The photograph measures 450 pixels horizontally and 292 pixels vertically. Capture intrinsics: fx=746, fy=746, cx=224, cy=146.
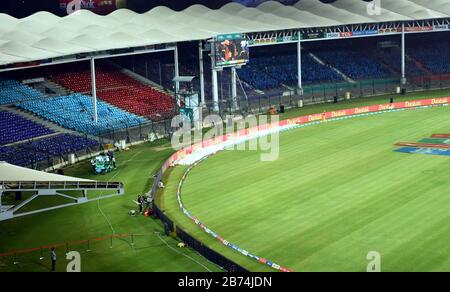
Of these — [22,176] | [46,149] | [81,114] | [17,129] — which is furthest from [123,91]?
[22,176]

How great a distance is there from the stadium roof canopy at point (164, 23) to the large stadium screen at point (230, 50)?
58.7 inches

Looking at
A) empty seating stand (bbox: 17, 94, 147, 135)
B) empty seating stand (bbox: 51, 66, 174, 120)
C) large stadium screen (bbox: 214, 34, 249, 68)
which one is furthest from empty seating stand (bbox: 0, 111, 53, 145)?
large stadium screen (bbox: 214, 34, 249, 68)

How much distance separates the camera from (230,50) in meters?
87.4

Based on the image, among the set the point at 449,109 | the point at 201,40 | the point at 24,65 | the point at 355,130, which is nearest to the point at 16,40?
the point at 24,65

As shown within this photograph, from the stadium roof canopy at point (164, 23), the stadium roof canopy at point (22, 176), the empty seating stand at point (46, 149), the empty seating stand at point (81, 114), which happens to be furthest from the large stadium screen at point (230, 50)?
the stadium roof canopy at point (22, 176)

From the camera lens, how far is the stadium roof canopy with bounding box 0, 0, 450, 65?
238 ft

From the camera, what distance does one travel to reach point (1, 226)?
155ft

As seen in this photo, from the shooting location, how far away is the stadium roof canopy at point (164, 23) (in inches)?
2859

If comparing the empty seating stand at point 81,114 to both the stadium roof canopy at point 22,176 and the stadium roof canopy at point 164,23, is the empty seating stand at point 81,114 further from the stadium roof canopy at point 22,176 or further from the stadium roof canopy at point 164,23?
the stadium roof canopy at point 22,176

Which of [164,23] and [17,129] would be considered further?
[164,23]

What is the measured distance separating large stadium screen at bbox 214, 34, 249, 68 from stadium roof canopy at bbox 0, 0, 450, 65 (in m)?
1.49

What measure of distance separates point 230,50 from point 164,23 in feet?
29.4

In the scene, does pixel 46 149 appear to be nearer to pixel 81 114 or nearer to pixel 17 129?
pixel 17 129
